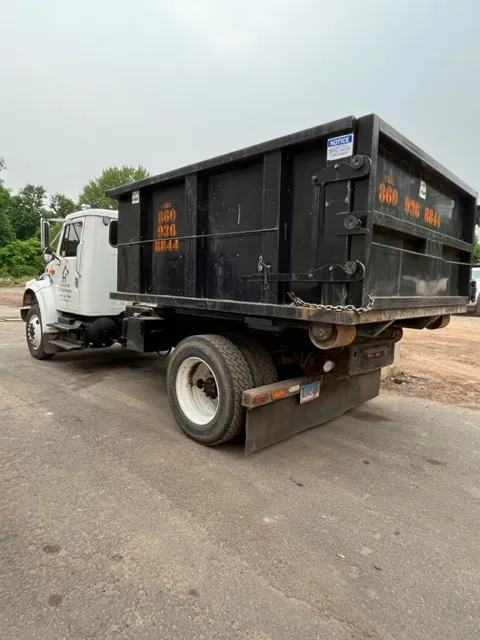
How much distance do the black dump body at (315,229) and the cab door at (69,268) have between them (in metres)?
2.37

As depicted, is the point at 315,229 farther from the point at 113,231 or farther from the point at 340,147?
the point at 113,231

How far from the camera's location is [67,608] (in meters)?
2.01

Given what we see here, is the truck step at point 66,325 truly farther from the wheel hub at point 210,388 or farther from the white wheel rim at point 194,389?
the wheel hub at point 210,388

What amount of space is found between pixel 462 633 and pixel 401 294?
233 centimetres

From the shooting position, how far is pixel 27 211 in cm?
6178

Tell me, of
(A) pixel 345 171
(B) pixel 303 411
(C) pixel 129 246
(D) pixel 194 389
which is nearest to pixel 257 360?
(B) pixel 303 411

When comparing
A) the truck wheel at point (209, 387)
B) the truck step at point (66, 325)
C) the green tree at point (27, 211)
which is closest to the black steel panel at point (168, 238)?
the truck wheel at point (209, 387)

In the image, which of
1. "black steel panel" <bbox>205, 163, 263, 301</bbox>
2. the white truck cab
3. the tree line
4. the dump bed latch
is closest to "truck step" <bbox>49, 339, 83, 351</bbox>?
the white truck cab

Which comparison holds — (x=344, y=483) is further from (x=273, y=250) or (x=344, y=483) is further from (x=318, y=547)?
(x=273, y=250)

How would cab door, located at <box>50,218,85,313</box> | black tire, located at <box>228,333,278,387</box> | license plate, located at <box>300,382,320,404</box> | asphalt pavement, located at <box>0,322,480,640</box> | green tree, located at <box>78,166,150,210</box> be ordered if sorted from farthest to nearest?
green tree, located at <box>78,166,150,210</box> < cab door, located at <box>50,218,85,313</box> < license plate, located at <box>300,382,320,404</box> < black tire, located at <box>228,333,278,387</box> < asphalt pavement, located at <box>0,322,480,640</box>

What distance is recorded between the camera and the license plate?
3892mm

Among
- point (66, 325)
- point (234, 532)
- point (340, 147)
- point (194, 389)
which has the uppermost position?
point (340, 147)

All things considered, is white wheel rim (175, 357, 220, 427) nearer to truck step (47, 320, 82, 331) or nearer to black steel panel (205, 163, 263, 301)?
black steel panel (205, 163, 263, 301)

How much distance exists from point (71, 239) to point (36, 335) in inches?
75.4
